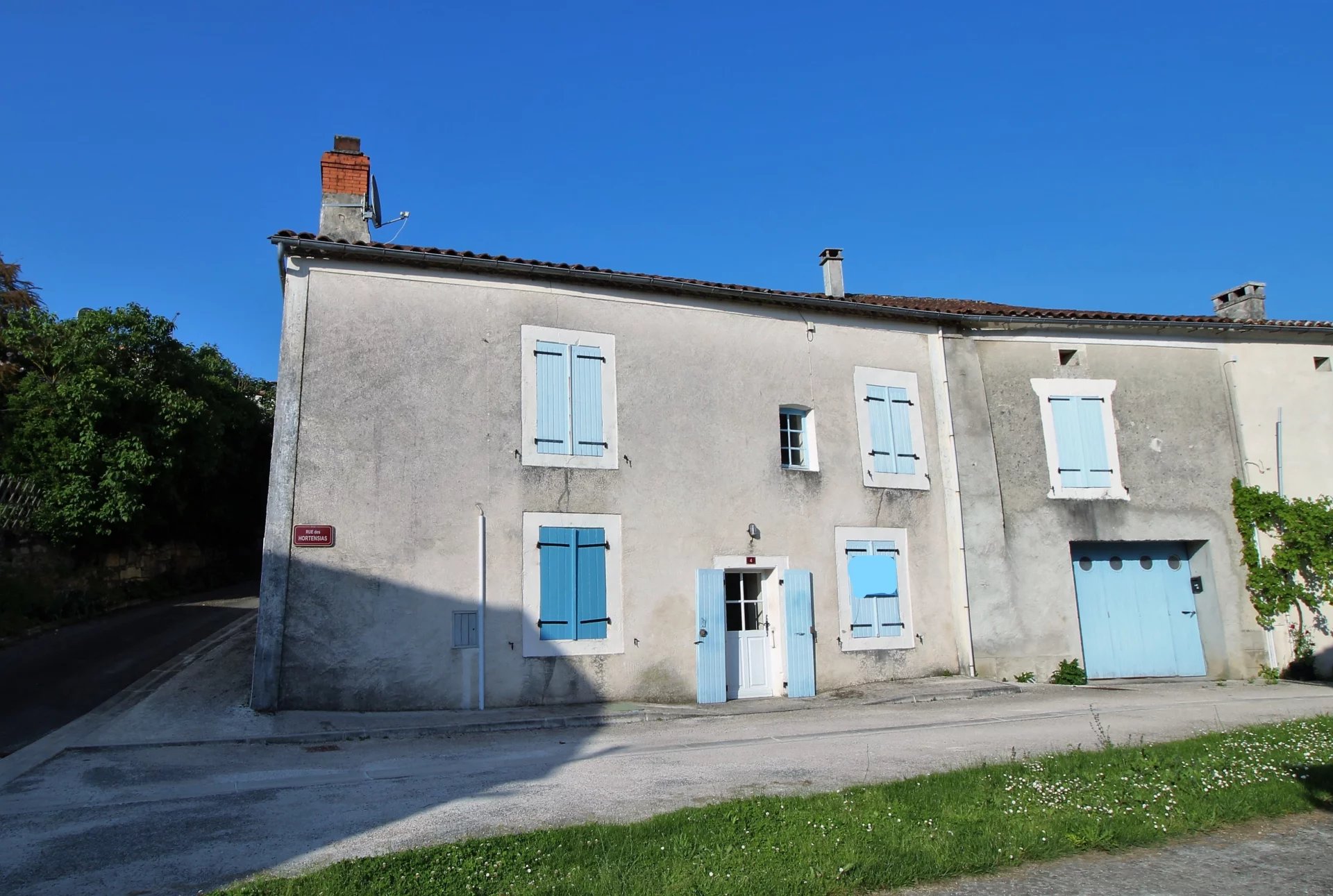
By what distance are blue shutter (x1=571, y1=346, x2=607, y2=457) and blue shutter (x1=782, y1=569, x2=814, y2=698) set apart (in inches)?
130

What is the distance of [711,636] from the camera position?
11.4 m

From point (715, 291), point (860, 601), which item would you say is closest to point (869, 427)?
point (860, 601)

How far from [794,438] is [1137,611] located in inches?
252

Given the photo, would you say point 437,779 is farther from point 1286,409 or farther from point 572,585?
point 1286,409

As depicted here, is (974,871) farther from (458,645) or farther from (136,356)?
(136,356)

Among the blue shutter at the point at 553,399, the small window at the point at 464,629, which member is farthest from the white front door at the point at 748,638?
the small window at the point at 464,629

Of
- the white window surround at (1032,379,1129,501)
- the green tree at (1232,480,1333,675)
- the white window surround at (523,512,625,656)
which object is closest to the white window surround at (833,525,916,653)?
the white window surround at (1032,379,1129,501)

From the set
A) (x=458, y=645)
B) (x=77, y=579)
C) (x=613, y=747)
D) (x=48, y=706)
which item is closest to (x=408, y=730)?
(x=458, y=645)

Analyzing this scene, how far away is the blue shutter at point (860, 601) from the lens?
40.5 ft

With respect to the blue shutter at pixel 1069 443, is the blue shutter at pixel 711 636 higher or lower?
lower

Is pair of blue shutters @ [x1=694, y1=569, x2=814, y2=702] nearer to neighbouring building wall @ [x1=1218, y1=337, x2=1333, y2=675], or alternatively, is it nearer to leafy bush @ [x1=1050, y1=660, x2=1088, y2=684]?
leafy bush @ [x1=1050, y1=660, x2=1088, y2=684]

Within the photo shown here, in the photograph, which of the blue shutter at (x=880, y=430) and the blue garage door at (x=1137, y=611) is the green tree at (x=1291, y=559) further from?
the blue shutter at (x=880, y=430)

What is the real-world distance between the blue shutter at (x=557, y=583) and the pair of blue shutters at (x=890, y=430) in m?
5.07

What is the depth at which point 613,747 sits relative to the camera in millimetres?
8328
